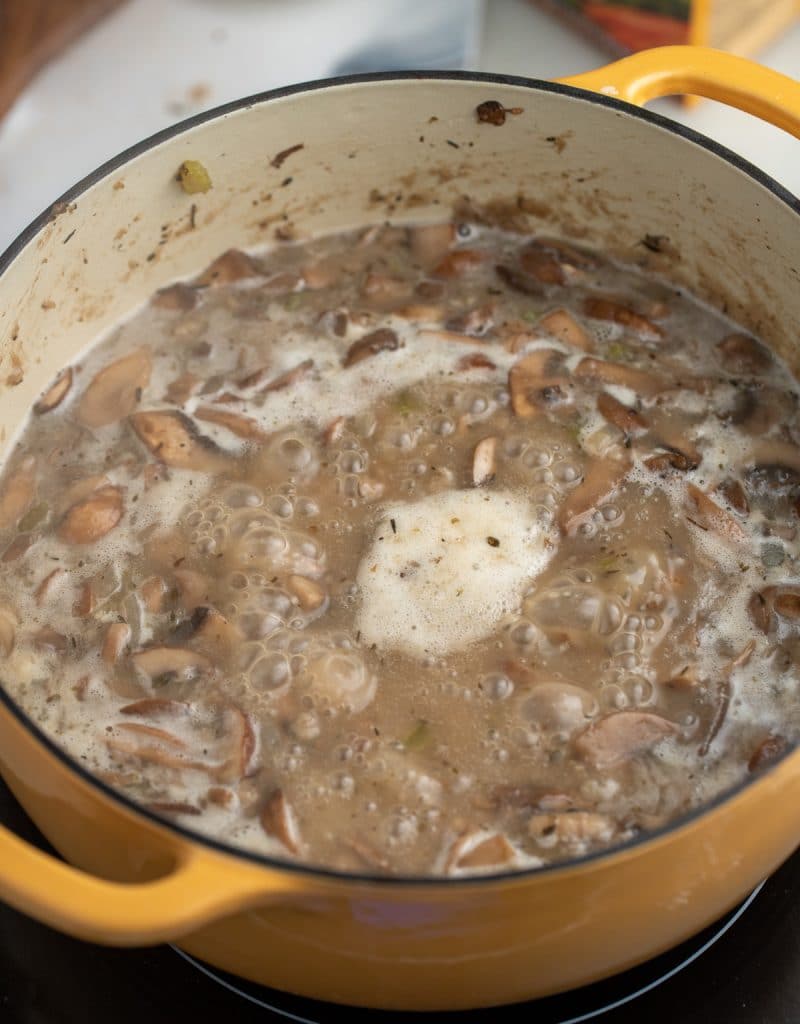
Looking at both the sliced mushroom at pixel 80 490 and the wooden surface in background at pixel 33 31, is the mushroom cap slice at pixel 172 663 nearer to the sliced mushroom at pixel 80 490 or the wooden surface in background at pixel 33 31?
the sliced mushroom at pixel 80 490

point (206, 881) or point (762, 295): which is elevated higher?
point (762, 295)

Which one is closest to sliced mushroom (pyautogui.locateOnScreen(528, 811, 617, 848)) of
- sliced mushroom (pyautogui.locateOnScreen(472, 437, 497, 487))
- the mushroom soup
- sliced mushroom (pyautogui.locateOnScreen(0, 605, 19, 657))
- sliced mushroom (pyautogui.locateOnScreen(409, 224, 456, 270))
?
the mushroom soup

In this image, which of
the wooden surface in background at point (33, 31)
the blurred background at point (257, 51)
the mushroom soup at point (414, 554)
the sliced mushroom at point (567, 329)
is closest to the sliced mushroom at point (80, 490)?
the mushroom soup at point (414, 554)

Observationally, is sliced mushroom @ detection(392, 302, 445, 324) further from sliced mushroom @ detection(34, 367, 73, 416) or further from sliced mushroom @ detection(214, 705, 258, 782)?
sliced mushroom @ detection(214, 705, 258, 782)

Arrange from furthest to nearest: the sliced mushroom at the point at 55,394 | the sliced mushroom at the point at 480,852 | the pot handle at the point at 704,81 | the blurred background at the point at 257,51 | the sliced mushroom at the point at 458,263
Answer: the blurred background at the point at 257,51
the sliced mushroom at the point at 458,263
the sliced mushroom at the point at 55,394
the pot handle at the point at 704,81
the sliced mushroom at the point at 480,852

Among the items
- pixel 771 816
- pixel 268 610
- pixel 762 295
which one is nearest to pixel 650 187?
pixel 762 295

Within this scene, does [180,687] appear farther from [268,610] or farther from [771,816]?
[771,816]
